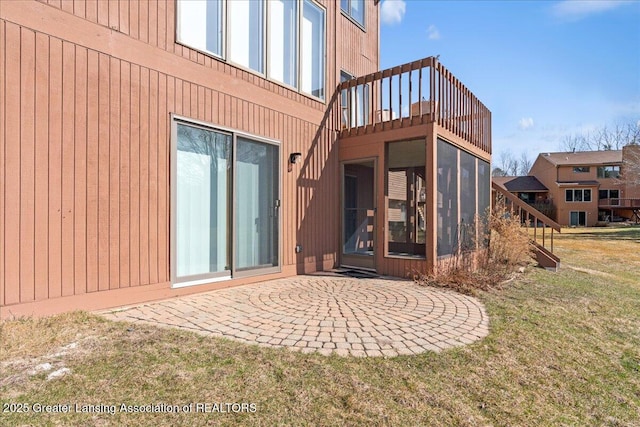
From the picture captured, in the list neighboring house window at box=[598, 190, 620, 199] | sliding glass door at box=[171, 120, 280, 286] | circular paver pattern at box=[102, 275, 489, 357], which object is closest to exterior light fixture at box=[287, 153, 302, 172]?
sliding glass door at box=[171, 120, 280, 286]

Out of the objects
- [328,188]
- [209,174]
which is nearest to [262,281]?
[209,174]

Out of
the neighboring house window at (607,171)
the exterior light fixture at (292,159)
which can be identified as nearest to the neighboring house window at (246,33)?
the exterior light fixture at (292,159)

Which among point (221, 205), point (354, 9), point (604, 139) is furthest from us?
point (604, 139)

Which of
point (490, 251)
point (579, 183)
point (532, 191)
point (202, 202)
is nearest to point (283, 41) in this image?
point (202, 202)

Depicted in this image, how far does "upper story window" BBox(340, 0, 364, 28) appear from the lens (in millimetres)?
8101

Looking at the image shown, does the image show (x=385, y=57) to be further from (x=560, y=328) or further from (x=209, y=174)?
(x=560, y=328)

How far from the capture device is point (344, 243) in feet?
23.7

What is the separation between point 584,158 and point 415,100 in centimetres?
3332

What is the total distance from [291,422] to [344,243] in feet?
17.7

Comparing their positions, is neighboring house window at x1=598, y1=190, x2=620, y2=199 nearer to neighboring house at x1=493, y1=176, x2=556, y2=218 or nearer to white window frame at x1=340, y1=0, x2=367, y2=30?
neighboring house at x1=493, y1=176, x2=556, y2=218

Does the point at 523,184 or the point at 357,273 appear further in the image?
the point at 523,184

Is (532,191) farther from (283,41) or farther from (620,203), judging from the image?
(283,41)

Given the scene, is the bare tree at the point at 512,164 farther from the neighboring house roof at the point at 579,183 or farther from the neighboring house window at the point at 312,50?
the neighboring house window at the point at 312,50

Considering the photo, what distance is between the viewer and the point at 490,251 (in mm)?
7391
